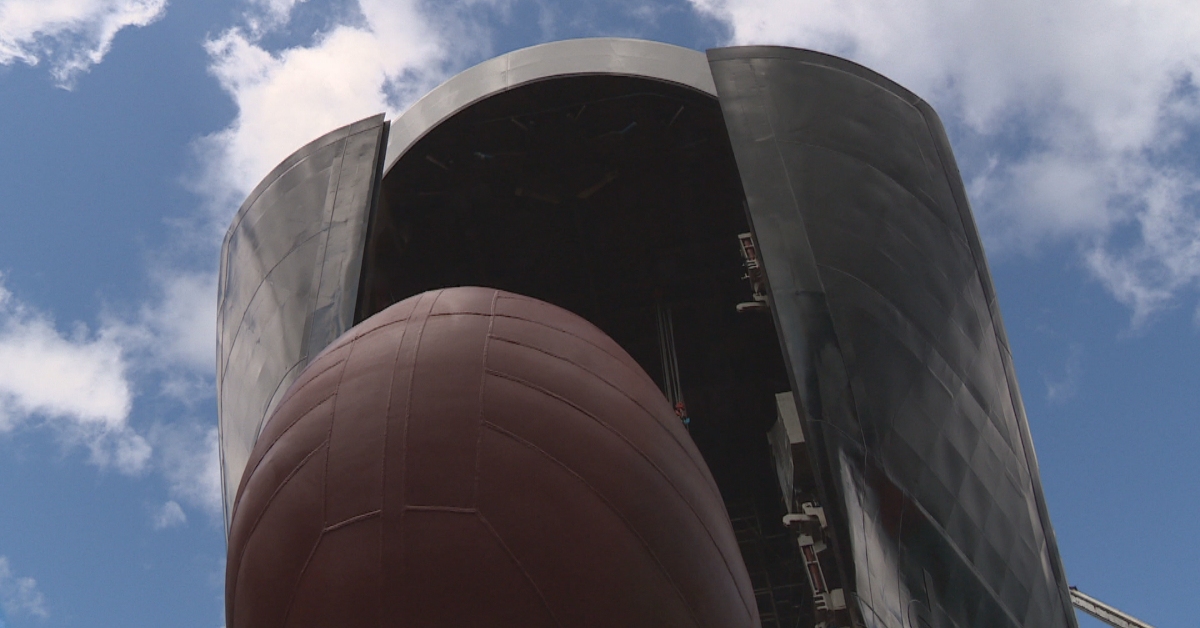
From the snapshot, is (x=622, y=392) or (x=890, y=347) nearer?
(x=622, y=392)

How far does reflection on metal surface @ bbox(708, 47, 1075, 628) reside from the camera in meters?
6.02

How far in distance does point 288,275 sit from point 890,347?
4744mm

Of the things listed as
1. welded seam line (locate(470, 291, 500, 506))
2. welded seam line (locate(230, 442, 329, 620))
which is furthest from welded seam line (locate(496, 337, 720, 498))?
welded seam line (locate(230, 442, 329, 620))

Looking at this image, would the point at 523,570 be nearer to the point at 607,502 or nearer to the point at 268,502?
the point at 607,502

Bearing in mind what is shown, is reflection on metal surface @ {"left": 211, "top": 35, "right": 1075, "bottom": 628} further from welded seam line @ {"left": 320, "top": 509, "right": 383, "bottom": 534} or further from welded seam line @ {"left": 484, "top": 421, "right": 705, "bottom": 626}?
welded seam line @ {"left": 320, "top": 509, "right": 383, "bottom": 534}

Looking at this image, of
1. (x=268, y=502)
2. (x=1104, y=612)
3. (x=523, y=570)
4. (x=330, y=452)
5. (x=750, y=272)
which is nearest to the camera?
(x=523, y=570)

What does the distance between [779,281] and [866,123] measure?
1890 mm

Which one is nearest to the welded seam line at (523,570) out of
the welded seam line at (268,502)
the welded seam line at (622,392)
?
the welded seam line at (268,502)

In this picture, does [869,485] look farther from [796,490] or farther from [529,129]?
[529,129]

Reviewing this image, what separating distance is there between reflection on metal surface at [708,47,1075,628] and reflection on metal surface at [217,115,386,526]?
3114 mm

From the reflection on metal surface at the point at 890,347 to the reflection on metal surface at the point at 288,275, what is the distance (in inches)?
123

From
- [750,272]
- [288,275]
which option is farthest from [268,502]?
[750,272]

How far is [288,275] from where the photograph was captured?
313 inches

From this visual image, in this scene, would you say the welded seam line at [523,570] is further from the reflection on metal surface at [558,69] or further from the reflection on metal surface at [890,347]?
the reflection on metal surface at [558,69]
